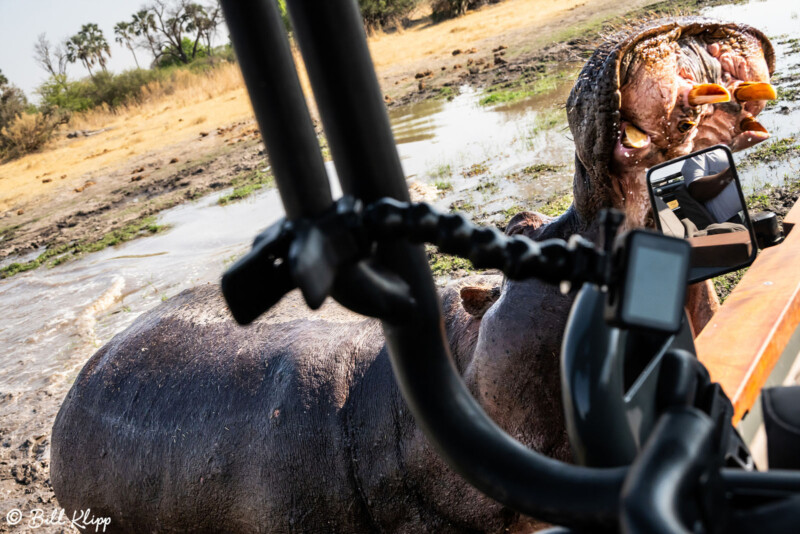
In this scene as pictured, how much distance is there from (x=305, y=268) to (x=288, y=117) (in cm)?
14

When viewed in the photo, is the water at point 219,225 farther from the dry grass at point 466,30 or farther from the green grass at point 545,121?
the dry grass at point 466,30

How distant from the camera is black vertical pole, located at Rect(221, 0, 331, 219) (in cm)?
58

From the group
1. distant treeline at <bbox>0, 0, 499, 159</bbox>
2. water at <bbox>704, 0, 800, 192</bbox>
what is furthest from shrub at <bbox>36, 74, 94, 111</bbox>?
water at <bbox>704, 0, 800, 192</bbox>

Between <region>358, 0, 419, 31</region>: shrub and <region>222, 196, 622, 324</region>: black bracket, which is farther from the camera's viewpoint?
<region>358, 0, 419, 31</region>: shrub

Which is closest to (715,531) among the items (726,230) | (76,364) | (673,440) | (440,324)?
(673,440)

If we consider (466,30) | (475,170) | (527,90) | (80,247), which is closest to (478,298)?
(475,170)

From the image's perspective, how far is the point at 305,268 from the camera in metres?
0.54

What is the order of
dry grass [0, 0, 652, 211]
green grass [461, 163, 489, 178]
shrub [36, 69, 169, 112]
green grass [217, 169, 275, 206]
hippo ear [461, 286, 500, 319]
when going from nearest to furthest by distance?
hippo ear [461, 286, 500, 319]
green grass [461, 163, 489, 178]
green grass [217, 169, 275, 206]
dry grass [0, 0, 652, 211]
shrub [36, 69, 169, 112]

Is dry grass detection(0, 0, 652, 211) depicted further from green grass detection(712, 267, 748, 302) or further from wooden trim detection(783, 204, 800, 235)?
wooden trim detection(783, 204, 800, 235)

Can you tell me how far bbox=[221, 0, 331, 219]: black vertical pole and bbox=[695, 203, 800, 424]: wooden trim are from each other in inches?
47.8

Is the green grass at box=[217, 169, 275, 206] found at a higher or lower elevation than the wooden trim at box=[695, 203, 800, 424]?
lower

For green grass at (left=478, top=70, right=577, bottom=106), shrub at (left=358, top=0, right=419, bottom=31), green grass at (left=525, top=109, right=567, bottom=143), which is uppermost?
shrub at (left=358, top=0, right=419, bottom=31)

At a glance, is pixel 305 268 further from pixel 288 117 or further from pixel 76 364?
pixel 76 364

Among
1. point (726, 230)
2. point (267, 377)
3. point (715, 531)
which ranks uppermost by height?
point (715, 531)
